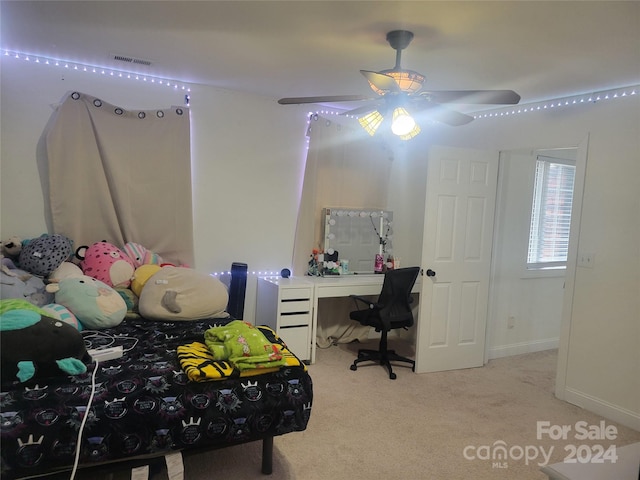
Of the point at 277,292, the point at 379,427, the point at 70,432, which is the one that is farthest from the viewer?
the point at 277,292

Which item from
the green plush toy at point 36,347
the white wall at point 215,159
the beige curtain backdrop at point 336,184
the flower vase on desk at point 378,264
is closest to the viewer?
the green plush toy at point 36,347

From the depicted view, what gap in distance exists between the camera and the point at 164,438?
186 centimetres

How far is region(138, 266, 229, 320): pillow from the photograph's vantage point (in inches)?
116

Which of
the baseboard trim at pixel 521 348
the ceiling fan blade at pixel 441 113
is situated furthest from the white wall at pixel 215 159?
the baseboard trim at pixel 521 348

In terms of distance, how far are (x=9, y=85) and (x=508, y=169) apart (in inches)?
163

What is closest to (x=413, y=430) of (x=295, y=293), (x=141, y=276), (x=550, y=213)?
(x=295, y=293)

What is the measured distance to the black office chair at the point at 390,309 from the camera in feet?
12.2

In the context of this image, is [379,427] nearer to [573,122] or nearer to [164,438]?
[164,438]

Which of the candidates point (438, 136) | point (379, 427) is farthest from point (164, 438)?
point (438, 136)

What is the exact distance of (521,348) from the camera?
14.9 feet

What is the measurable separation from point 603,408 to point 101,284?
3568 mm

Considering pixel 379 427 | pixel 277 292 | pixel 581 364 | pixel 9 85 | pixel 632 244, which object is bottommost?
pixel 379 427

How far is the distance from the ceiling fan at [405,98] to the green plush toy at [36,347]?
172cm

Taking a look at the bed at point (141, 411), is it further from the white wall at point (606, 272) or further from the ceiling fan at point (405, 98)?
the white wall at point (606, 272)
